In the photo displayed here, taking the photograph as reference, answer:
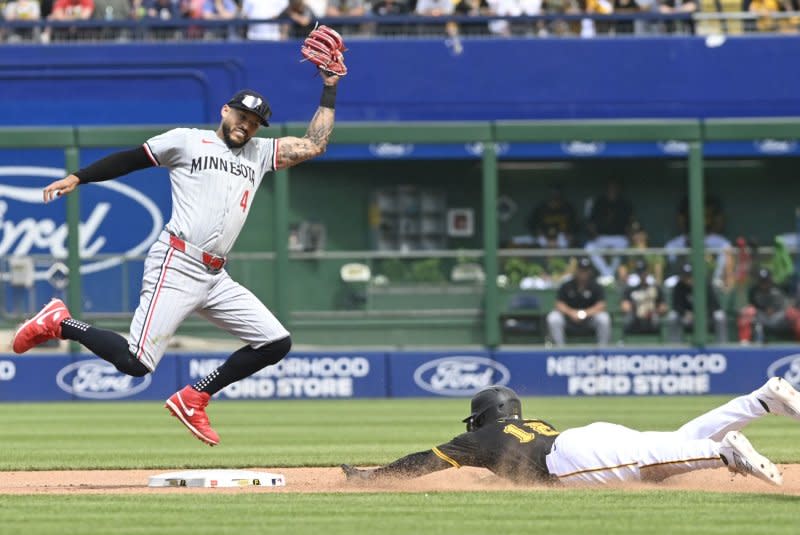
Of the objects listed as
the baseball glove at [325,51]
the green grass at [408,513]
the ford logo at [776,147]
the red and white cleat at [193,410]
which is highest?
the ford logo at [776,147]

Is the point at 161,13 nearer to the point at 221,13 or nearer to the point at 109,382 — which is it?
the point at 221,13

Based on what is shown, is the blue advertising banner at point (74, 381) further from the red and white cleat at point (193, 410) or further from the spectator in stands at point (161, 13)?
the red and white cleat at point (193, 410)

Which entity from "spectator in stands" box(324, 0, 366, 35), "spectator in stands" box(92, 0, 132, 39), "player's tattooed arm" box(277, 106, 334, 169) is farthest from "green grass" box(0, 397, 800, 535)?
"spectator in stands" box(92, 0, 132, 39)

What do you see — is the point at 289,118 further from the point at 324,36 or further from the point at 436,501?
the point at 436,501

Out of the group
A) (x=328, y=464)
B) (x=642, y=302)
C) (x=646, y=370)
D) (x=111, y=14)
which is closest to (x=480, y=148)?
(x=642, y=302)

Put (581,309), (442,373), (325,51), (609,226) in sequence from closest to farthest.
Result: (325,51), (581,309), (442,373), (609,226)

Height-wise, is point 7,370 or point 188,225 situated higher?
point 188,225

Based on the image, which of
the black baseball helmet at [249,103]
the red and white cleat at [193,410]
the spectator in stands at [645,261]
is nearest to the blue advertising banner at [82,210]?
the spectator in stands at [645,261]

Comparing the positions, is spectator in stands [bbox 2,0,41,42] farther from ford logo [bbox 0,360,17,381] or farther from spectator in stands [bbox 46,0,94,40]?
ford logo [bbox 0,360,17,381]
